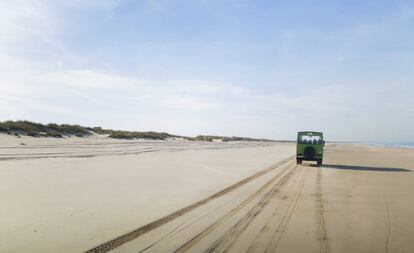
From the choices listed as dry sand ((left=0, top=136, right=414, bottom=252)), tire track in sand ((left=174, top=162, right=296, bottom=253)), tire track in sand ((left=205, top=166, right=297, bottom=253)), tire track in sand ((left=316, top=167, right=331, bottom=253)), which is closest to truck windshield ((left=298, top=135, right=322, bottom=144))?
dry sand ((left=0, top=136, right=414, bottom=252))

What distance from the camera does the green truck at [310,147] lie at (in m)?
26.3

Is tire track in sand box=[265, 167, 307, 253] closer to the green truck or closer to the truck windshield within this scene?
the green truck

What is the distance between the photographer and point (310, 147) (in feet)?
86.5

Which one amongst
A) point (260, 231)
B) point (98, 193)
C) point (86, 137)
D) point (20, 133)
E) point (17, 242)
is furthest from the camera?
point (86, 137)

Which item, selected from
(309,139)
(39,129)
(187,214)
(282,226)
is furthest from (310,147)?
(39,129)

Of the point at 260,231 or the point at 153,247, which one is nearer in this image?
the point at 153,247

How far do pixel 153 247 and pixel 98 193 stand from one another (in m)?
4.76

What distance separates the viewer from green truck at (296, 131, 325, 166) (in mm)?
26266

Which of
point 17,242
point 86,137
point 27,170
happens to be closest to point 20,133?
point 86,137

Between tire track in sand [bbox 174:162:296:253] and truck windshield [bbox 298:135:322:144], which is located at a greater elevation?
truck windshield [bbox 298:135:322:144]

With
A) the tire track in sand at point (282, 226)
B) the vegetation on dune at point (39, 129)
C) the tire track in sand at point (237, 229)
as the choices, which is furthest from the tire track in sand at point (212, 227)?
the vegetation on dune at point (39, 129)

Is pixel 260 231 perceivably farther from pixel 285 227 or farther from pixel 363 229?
pixel 363 229

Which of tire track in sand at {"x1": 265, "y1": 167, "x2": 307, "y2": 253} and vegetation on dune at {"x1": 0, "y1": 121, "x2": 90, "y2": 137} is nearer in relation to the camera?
tire track in sand at {"x1": 265, "y1": 167, "x2": 307, "y2": 253}

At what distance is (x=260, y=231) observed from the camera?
7.51m
